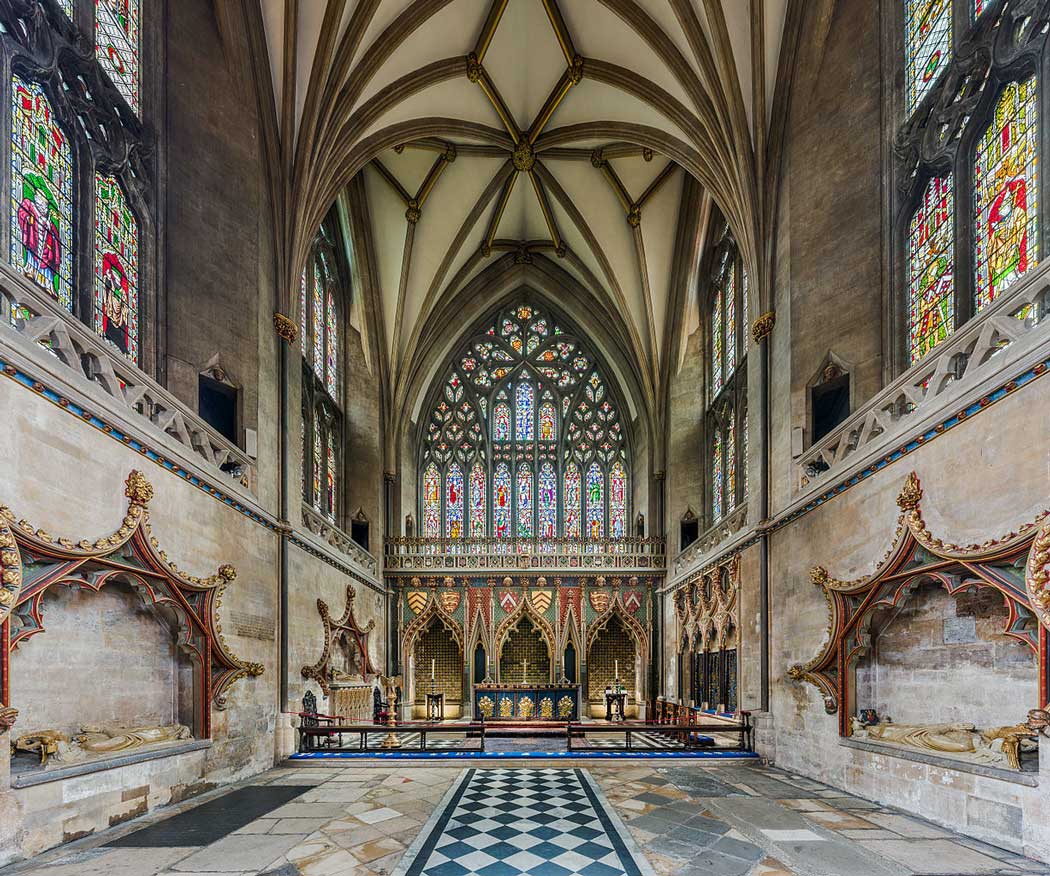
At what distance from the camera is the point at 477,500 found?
2591cm

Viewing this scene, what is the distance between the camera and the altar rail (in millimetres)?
23078

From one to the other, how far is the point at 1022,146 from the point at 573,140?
42.3 feet

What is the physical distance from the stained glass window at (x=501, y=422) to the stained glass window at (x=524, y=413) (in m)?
0.31

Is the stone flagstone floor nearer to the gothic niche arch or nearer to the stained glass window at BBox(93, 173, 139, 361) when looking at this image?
the stained glass window at BBox(93, 173, 139, 361)

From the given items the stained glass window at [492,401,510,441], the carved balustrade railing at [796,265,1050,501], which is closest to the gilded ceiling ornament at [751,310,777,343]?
the carved balustrade railing at [796,265,1050,501]

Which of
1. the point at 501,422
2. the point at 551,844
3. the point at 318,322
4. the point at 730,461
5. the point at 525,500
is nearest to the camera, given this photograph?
the point at 551,844

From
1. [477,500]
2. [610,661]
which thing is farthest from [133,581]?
[610,661]

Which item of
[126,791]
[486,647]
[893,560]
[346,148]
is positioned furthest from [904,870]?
[486,647]

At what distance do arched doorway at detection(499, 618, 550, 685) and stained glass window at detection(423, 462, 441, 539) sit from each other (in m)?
4.81

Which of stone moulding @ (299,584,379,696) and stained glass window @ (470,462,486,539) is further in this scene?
stained glass window @ (470,462,486,539)

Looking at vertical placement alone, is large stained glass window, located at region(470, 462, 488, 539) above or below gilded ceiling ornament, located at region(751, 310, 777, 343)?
below

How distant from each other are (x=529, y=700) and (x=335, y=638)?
748 cm

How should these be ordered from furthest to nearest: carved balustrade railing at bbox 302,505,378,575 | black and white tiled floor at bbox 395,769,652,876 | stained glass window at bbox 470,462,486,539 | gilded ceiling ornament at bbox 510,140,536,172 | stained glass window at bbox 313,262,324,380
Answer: stained glass window at bbox 470,462,486,539 < gilded ceiling ornament at bbox 510,140,536,172 < stained glass window at bbox 313,262,324,380 < carved balustrade railing at bbox 302,505,378,575 < black and white tiled floor at bbox 395,769,652,876

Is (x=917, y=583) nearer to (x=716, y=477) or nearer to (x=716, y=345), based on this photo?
(x=716, y=477)
